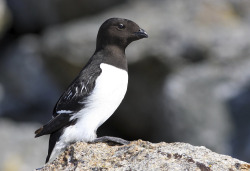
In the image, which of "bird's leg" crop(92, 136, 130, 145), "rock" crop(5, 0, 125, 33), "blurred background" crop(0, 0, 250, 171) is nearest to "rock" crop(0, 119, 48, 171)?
"blurred background" crop(0, 0, 250, 171)

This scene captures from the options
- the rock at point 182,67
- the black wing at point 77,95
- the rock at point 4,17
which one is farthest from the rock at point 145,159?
the rock at point 4,17

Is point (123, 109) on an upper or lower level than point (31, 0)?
lower

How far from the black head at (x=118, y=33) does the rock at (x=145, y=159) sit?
179 cm

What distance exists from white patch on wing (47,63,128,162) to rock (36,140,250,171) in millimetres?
578

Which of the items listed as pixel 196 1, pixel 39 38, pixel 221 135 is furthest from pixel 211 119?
pixel 39 38

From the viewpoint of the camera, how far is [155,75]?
1412 centimetres

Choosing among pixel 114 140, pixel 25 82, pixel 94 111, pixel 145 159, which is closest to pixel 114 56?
pixel 94 111

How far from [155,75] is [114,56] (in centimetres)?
702

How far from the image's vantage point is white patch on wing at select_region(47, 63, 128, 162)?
665 centimetres

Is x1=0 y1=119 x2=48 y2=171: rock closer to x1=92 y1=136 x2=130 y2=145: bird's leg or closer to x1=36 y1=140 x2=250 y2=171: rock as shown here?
x1=92 y1=136 x2=130 y2=145: bird's leg

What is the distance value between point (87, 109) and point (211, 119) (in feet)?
21.4

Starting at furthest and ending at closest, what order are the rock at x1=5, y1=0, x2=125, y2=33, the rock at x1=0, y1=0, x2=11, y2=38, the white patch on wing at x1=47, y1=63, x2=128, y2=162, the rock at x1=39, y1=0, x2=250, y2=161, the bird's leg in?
1. the rock at x1=0, y1=0, x2=11, y2=38
2. the rock at x1=5, y1=0, x2=125, y2=33
3. the rock at x1=39, y1=0, x2=250, y2=161
4. the white patch on wing at x1=47, y1=63, x2=128, y2=162
5. the bird's leg

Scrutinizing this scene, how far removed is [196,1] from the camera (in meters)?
16.4

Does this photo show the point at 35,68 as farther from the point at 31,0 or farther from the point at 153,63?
the point at 153,63
